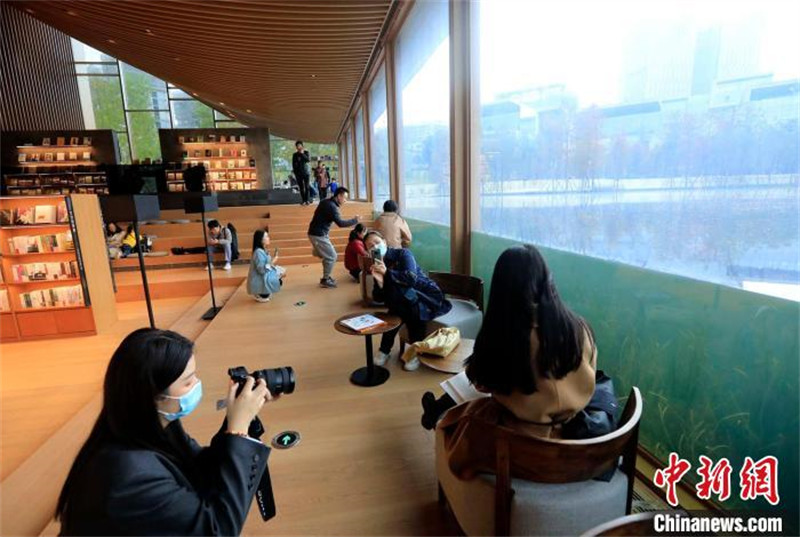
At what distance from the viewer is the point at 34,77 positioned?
11328 mm

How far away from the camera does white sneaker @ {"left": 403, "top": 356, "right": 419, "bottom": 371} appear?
3031 mm

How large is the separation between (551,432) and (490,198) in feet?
8.61

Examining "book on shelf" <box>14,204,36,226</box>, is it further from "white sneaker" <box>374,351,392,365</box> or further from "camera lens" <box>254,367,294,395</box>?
"camera lens" <box>254,367,294,395</box>

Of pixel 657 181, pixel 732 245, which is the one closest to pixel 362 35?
pixel 657 181

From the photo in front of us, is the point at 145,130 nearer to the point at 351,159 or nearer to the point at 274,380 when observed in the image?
the point at 351,159

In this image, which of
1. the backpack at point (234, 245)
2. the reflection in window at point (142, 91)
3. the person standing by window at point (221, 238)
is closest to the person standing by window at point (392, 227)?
the person standing by window at point (221, 238)

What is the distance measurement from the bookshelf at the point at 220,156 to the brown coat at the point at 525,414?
13.5m

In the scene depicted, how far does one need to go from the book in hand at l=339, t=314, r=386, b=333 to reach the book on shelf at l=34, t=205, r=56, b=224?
4.33 m

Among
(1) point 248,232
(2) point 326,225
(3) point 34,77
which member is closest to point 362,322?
(2) point 326,225

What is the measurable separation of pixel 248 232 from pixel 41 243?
4541mm

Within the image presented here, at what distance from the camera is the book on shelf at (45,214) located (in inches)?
181

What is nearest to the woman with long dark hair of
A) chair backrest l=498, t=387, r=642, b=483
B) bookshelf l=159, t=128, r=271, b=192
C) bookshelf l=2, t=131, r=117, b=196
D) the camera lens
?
chair backrest l=498, t=387, r=642, b=483

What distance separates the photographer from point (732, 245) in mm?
1554

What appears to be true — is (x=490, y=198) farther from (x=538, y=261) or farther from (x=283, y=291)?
(x=283, y=291)
